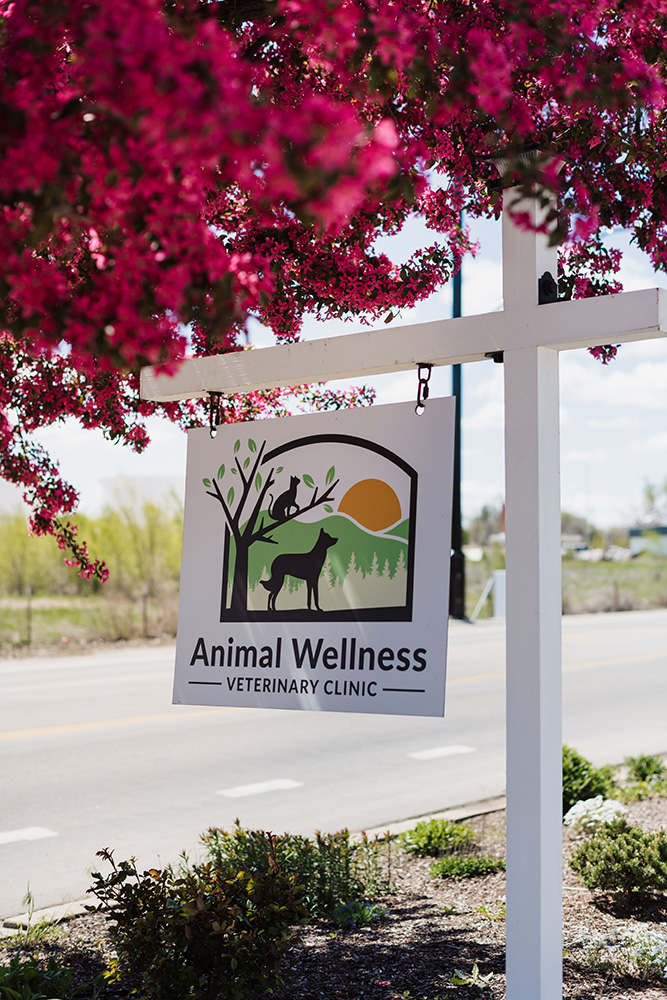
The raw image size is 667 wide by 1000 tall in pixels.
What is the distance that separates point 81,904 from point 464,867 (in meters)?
1.91

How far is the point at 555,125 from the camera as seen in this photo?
305 cm

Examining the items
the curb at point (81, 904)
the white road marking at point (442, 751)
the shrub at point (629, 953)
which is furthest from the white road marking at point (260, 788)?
the shrub at point (629, 953)

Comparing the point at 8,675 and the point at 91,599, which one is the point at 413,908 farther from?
the point at 91,599

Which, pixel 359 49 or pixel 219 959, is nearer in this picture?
pixel 359 49

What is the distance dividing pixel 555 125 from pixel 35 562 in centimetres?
2006

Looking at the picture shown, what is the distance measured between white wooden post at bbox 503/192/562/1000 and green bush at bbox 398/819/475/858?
2.52 metres

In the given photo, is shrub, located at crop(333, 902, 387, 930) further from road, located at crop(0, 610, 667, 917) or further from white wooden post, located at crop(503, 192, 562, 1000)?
road, located at crop(0, 610, 667, 917)

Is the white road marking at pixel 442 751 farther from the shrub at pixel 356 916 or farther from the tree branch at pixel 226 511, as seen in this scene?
the tree branch at pixel 226 511

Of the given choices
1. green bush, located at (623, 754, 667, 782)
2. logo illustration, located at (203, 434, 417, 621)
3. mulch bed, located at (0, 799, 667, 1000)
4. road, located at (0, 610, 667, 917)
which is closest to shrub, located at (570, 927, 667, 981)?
Result: mulch bed, located at (0, 799, 667, 1000)

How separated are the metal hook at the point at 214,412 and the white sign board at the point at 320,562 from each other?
1.2 inches

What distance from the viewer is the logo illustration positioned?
323cm

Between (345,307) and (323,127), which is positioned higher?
(345,307)

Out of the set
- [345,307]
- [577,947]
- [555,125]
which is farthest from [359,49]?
[577,947]

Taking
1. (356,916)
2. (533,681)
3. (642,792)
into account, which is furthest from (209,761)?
(533,681)
